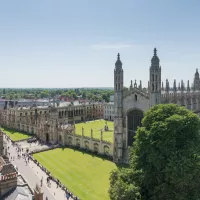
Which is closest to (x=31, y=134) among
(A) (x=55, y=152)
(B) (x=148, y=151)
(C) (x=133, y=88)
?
(A) (x=55, y=152)

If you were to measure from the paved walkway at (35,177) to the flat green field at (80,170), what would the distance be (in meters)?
1.52

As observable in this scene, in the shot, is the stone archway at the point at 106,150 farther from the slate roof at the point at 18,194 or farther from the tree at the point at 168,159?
the slate roof at the point at 18,194

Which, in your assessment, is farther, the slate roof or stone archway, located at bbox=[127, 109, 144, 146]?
stone archway, located at bbox=[127, 109, 144, 146]

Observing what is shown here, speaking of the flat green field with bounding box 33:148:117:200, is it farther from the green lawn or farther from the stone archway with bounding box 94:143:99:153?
the green lawn

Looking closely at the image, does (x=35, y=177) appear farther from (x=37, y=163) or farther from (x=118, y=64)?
(x=118, y=64)

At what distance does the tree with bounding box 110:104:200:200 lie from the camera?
20.8 metres

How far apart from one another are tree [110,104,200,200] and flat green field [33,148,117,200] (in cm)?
794

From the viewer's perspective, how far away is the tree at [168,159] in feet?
68.2

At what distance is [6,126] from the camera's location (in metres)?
76.8

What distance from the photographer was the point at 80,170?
37469mm

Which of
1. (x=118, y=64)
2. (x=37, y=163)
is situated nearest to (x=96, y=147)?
(x=37, y=163)

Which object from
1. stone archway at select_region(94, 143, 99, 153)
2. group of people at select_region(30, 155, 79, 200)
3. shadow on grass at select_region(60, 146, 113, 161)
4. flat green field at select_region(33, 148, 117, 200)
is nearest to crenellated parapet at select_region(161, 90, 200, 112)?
shadow on grass at select_region(60, 146, 113, 161)

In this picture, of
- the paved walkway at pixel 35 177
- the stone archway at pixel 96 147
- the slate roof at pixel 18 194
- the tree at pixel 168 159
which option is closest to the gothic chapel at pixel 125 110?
the stone archway at pixel 96 147

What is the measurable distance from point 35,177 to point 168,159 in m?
21.7
